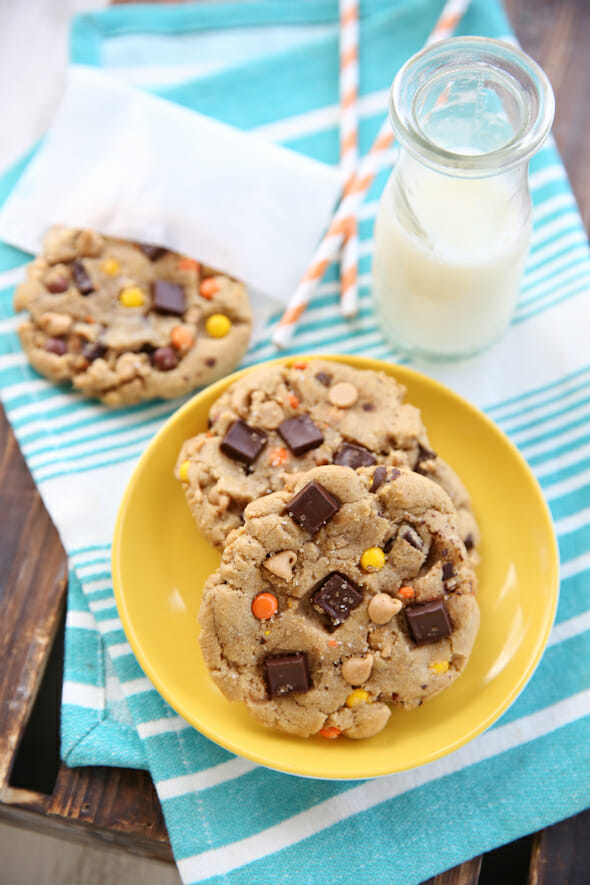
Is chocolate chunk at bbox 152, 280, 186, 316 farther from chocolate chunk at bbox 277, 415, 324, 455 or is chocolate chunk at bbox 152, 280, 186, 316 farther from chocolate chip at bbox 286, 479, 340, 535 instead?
chocolate chip at bbox 286, 479, 340, 535

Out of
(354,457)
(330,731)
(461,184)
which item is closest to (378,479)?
(354,457)

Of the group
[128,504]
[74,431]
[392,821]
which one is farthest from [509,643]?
[74,431]

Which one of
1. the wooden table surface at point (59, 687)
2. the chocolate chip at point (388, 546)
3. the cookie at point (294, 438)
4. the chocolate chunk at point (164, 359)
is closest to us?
the chocolate chip at point (388, 546)

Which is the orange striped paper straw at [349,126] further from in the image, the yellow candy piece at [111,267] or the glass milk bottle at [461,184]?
the yellow candy piece at [111,267]

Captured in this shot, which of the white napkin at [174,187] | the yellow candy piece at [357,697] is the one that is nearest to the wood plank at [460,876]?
the yellow candy piece at [357,697]

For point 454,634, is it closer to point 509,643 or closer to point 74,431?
point 509,643

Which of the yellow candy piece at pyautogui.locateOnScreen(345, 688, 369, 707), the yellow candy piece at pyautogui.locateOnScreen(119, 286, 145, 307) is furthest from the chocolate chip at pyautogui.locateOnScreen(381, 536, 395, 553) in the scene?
the yellow candy piece at pyautogui.locateOnScreen(119, 286, 145, 307)

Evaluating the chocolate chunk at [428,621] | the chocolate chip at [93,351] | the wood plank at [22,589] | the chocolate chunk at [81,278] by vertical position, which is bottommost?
the wood plank at [22,589]
